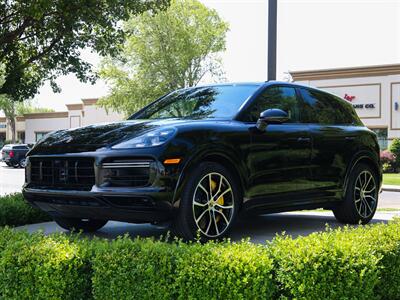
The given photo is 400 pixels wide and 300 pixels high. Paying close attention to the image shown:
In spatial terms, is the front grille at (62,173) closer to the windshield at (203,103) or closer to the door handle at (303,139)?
the windshield at (203,103)

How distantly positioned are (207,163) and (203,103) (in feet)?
3.98

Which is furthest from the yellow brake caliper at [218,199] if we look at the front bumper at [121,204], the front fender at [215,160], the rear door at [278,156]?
the front bumper at [121,204]

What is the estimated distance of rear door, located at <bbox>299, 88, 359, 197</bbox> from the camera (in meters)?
6.39

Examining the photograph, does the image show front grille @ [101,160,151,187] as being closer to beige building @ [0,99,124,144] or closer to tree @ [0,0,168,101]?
tree @ [0,0,168,101]

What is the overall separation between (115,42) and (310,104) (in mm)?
4724

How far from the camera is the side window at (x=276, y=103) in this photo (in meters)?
5.85

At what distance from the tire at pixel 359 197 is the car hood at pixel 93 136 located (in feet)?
8.89

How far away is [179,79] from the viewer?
145ft

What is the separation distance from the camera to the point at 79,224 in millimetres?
6414

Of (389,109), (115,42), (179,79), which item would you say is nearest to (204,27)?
(179,79)

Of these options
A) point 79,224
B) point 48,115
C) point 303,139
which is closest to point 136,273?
point 79,224

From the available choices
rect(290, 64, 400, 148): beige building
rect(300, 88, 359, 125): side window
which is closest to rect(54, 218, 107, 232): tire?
rect(300, 88, 359, 125): side window

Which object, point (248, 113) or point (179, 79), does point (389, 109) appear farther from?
point (248, 113)

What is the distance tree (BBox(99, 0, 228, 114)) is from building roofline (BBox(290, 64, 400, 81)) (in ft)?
26.4
